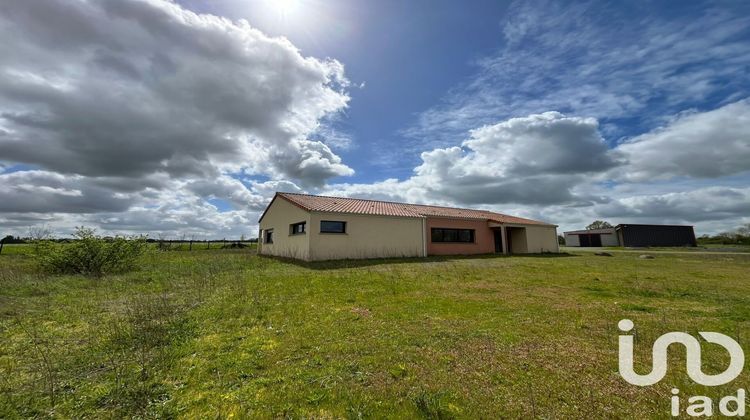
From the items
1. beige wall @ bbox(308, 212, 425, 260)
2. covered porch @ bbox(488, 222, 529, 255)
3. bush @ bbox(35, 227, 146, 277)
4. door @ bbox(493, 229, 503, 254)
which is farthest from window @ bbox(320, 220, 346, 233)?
door @ bbox(493, 229, 503, 254)

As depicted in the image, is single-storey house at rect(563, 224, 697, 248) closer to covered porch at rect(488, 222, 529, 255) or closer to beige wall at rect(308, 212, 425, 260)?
covered porch at rect(488, 222, 529, 255)

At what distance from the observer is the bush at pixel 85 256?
12.9 m

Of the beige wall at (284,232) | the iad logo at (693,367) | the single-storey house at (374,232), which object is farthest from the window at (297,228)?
the iad logo at (693,367)

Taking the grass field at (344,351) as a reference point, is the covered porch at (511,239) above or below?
above

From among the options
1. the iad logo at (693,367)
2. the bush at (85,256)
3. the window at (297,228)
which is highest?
the window at (297,228)

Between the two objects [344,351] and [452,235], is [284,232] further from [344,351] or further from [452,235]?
[344,351]

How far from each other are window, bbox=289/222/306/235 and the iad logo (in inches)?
632

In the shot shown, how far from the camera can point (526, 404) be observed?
117 inches

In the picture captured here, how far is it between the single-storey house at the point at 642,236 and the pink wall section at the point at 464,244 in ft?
103

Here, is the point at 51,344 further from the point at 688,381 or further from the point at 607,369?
the point at 688,381

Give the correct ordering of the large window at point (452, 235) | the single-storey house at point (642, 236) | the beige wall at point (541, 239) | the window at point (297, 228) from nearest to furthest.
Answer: the window at point (297, 228)
the large window at point (452, 235)
the beige wall at point (541, 239)
the single-storey house at point (642, 236)

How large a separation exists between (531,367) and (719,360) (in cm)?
261

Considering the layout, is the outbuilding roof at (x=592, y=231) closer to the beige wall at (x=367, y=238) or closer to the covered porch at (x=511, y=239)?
the covered porch at (x=511, y=239)

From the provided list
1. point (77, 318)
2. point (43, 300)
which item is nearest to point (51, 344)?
point (77, 318)
